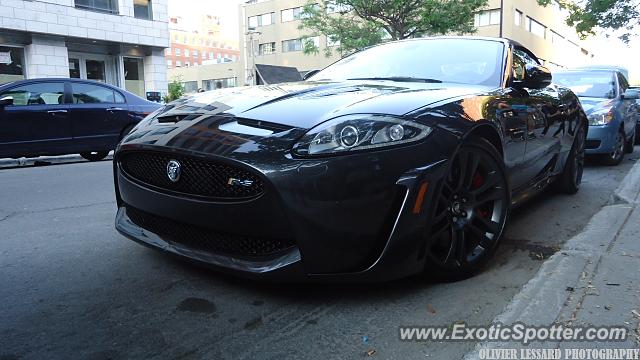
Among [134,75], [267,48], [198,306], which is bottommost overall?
[198,306]

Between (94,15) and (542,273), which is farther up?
(94,15)

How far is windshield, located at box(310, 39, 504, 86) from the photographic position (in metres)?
3.55

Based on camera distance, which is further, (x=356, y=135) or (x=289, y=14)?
(x=289, y=14)

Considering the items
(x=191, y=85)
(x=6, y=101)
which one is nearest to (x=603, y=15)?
(x=6, y=101)

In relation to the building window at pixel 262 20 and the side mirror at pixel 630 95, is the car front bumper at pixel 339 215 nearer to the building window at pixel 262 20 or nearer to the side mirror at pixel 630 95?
the side mirror at pixel 630 95

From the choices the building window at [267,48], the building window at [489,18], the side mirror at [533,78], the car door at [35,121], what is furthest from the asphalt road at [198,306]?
the building window at [267,48]

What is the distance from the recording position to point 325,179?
219cm

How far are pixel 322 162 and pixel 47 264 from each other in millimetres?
1931

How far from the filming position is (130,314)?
238cm

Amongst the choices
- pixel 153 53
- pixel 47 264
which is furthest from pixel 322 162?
pixel 153 53

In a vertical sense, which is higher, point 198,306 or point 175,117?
point 175,117

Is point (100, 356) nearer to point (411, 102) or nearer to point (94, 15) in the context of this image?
point (411, 102)

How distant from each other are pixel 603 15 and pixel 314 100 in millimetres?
22995

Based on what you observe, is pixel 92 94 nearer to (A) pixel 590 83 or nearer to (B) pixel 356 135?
(B) pixel 356 135
